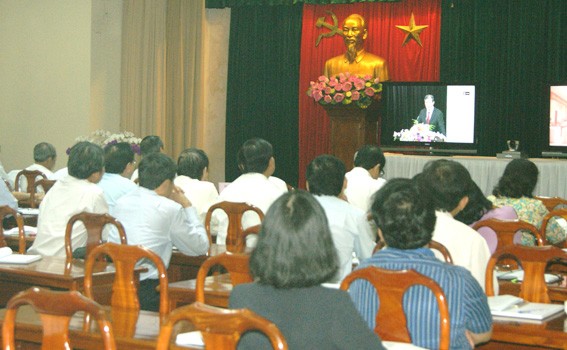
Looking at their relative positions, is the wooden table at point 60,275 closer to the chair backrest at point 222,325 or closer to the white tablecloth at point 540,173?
the chair backrest at point 222,325

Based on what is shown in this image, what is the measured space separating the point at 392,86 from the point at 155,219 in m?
6.16

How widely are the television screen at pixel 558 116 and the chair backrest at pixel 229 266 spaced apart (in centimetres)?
690

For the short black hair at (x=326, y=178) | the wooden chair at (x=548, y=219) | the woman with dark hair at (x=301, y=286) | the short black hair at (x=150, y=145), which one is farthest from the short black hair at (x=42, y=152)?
the woman with dark hair at (x=301, y=286)

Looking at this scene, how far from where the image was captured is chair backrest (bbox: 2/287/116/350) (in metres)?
2.29

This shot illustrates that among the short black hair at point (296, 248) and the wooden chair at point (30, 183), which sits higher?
the short black hair at point (296, 248)

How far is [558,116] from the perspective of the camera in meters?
9.70

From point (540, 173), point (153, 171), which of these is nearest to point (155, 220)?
point (153, 171)

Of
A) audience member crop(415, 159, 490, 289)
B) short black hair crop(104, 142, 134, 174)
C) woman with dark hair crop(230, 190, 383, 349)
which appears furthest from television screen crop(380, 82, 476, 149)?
woman with dark hair crop(230, 190, 383, 349)

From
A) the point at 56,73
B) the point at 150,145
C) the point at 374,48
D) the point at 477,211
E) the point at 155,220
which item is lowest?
the point at 155,220

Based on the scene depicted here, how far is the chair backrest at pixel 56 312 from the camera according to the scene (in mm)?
2289

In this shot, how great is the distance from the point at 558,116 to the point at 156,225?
20.2 ft

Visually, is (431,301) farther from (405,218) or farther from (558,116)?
(558,116)

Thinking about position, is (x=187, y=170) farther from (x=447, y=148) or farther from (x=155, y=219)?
(x=447, y=148)

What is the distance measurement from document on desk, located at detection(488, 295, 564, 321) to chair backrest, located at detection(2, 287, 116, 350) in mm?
1482
